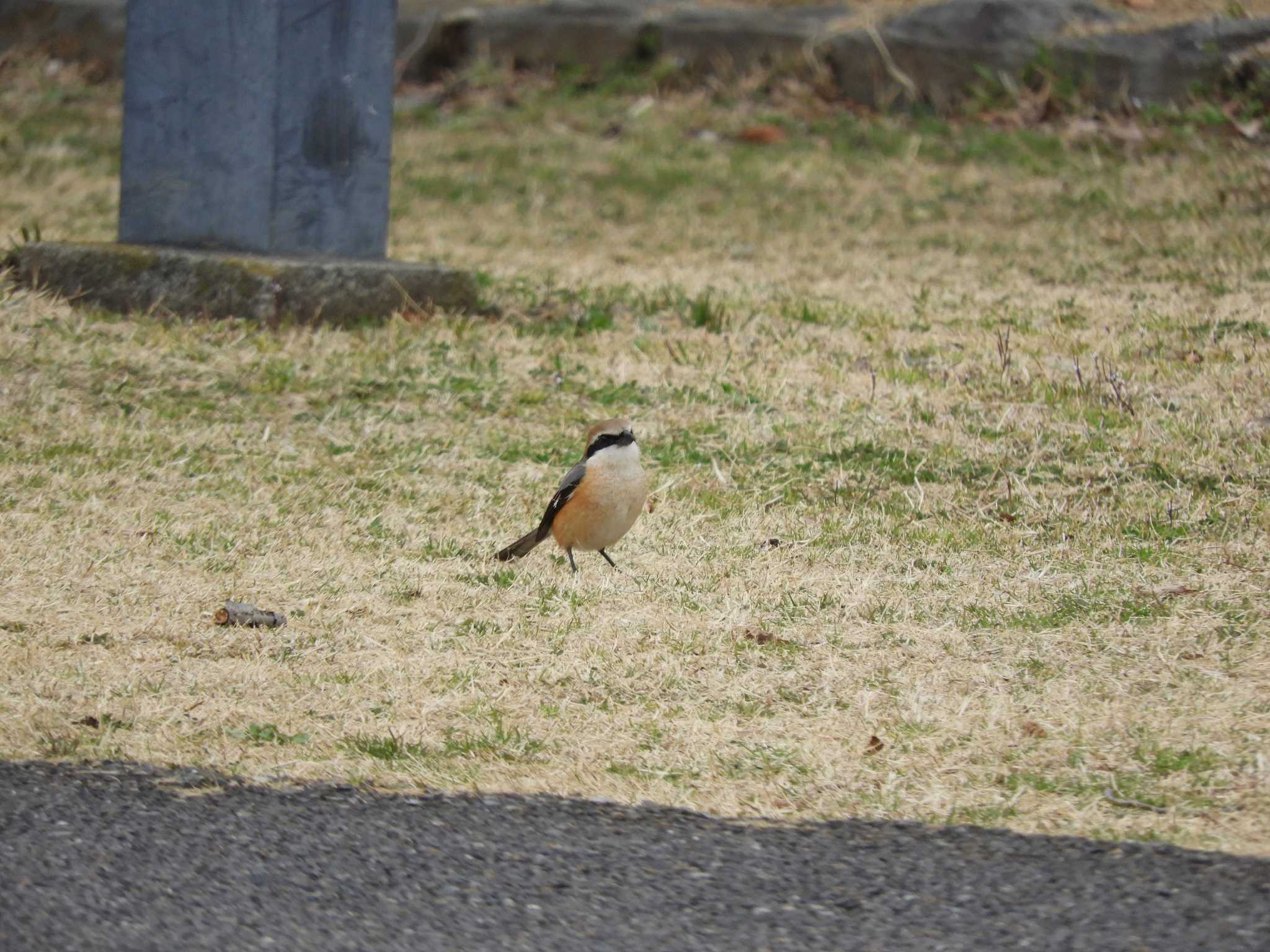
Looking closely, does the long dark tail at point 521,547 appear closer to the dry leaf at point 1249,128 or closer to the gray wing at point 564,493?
the gray wing at point 564,493

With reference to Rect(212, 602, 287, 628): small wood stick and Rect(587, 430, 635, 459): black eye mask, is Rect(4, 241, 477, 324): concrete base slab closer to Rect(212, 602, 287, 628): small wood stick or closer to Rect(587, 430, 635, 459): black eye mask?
Rect(587, 430, 635, 459): black eye mask

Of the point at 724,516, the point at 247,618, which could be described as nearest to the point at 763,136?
the point at 724,516

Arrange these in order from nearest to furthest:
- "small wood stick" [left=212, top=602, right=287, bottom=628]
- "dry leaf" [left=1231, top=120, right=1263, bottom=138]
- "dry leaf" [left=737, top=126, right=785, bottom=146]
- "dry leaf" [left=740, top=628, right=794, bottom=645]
→ "dry leaf" [left=740, top=628, right=794, bottom=645] < "small wood stick" [left=212, top=602, right=287, bottom=628] < "dry leaf" [left=1231, top=120, right=1263, bottom=138] < "dry leaf" [left=737, top=126, right=785, bottom=146]

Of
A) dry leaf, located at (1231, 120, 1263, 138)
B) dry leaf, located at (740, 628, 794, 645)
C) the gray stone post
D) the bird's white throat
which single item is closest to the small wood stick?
the bird's white throat

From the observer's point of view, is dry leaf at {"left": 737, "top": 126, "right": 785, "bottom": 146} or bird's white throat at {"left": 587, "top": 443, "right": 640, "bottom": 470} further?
dry leaf at {"left": 737, "top": 126, "right": 785, "bottom": 146}

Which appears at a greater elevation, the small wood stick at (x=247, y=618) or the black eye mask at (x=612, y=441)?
the black eye mask at (x=612, y=441)

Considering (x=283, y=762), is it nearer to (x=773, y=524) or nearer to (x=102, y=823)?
(x=102, y=823)

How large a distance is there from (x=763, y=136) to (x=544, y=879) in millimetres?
10045

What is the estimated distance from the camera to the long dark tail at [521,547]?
5395 mm

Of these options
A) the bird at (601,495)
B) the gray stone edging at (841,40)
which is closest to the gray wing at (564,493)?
the bird at (601,495)

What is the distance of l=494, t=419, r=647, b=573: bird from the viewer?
16.8 feet

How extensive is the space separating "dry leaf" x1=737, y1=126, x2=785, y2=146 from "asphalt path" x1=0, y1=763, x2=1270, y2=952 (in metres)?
9.62

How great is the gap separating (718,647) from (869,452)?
2.09 meters

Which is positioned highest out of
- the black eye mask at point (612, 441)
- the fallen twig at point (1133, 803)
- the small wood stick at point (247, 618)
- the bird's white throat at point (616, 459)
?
the black eye mask at point (612, 441)
